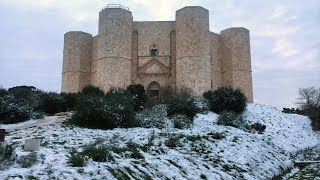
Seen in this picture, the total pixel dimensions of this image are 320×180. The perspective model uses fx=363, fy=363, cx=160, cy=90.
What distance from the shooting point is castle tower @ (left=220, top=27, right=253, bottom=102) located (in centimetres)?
3809

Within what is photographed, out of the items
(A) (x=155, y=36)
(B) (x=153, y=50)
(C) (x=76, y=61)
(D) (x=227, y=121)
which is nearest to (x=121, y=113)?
(D) (x=227, y=121)

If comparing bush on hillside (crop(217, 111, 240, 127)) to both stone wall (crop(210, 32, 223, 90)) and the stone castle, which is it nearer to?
the stone castle

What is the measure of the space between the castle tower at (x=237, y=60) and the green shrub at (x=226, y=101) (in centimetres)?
1404

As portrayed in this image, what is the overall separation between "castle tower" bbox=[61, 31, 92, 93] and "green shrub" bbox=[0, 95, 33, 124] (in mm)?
18951

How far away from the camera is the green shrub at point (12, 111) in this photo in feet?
59.3

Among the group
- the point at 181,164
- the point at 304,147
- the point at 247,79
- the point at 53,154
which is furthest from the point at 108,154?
the point at 247,79

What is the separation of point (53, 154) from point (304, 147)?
13801 mm

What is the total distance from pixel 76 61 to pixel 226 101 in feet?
65.9

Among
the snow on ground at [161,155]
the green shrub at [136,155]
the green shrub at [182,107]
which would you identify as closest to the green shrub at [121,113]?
the snow on ground at [161,155]

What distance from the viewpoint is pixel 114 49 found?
34.7 metres

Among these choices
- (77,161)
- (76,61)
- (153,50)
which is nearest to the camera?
(77,161)

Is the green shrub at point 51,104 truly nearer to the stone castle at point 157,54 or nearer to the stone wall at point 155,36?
the stone castle at point 157,54

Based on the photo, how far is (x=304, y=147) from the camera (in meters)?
18.3

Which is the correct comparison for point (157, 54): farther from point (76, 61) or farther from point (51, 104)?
point (51, 104)
